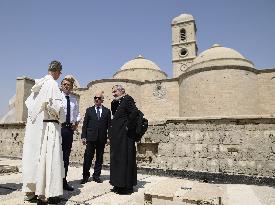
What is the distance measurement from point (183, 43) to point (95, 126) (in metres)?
34.5

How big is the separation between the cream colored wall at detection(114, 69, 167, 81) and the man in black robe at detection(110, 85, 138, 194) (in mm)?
26214

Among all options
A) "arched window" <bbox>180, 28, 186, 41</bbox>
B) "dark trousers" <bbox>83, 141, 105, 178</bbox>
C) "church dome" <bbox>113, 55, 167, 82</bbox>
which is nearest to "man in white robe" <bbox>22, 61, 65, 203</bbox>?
"dark trousers" <bbox>83, 141, 105, 178</bbox>

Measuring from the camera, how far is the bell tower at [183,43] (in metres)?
36.3

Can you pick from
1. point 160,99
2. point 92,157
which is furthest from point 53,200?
point 160,99

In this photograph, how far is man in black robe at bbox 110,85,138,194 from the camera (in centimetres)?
375

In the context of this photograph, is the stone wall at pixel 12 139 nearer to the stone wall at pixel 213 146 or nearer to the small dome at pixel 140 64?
the stone wall at pixel 213 146

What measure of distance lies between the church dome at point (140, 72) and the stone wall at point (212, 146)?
2430 centimetres

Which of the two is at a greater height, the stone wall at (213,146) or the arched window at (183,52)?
the arched window at (183,52)

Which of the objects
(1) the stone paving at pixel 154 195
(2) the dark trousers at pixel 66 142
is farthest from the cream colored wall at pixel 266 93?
(2) the dark trousers at pixel 66 142

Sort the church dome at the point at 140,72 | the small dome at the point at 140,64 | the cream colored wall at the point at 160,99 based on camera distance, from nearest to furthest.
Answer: the cream colored wall at the point at 160,99 < the church dome at the point at 140,72 < the small dome at the point at 140,64

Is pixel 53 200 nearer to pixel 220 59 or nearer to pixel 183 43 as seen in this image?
pixel 220 59

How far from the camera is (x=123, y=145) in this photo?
155 inches

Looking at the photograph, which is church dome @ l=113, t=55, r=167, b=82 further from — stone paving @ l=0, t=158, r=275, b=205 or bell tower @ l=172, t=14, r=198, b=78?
stone paving @ l=0, t=158, r=275, b=205

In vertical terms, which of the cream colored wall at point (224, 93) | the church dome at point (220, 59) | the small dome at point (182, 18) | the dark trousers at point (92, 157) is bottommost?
the dark trousers at point (92, 157)
